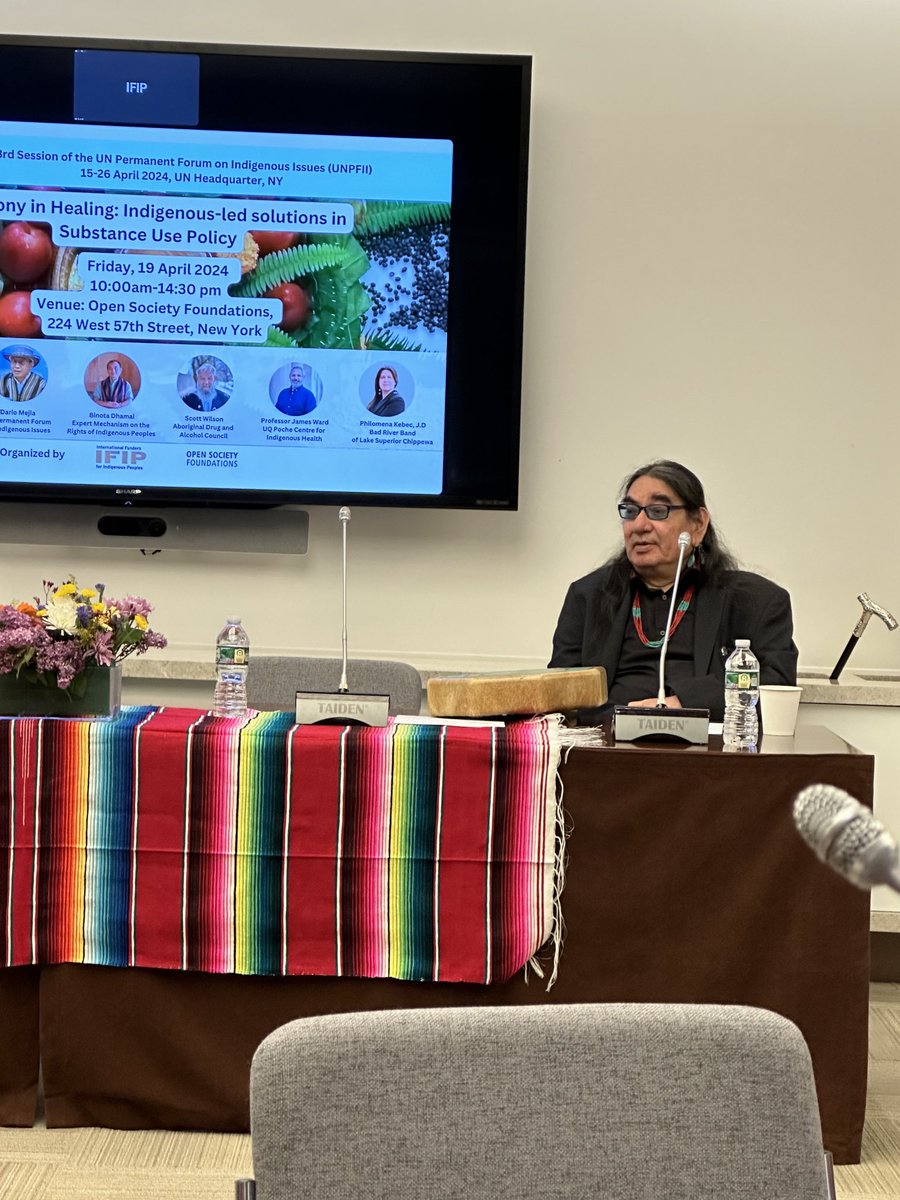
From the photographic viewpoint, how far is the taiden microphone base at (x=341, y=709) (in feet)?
8.03

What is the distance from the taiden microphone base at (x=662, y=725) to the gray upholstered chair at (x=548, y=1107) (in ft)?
5.07

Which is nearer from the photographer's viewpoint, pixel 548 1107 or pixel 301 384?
pixel 548 1107

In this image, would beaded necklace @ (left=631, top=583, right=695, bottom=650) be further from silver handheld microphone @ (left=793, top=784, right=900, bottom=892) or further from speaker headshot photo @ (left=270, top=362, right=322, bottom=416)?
silver handheld microphone @ (left=793, top=784, right=900, bottom=892)

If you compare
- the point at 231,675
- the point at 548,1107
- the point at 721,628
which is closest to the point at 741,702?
the point at 721,628

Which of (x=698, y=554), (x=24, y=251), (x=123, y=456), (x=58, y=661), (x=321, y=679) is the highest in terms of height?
(x=24, y=251)

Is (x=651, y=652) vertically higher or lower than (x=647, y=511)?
lower

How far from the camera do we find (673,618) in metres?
3.25

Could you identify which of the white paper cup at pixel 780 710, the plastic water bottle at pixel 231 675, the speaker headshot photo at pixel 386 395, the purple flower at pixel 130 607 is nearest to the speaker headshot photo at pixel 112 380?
the speaker headshot photo at pixel 386 395

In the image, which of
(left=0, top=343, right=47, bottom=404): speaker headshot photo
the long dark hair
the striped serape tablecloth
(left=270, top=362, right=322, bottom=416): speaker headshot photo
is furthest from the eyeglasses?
(left=0, top=343, right=47, bottom=404): speaker headshot photo

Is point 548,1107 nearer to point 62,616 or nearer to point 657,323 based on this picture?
point 62,616

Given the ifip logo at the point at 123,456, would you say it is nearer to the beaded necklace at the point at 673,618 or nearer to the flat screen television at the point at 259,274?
the flat screen television at the point at 259,274

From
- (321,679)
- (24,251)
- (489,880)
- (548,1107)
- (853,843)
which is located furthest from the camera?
(24,251)

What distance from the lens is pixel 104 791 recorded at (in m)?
2.37

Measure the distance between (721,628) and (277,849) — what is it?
1.30 metres
